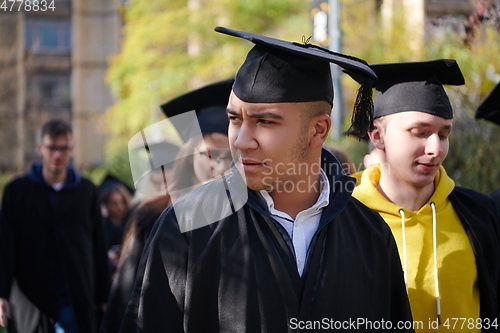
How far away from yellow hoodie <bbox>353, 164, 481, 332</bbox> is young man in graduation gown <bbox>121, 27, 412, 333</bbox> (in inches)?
20.7

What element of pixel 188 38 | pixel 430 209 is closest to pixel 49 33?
→ pixel 188 38

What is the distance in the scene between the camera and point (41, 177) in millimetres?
6055

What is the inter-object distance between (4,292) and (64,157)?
1264mm

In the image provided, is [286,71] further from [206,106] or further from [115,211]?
[115,211]

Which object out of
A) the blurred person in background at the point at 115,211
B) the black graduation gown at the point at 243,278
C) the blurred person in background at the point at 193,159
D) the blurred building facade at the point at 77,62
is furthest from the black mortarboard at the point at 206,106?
the blurred building facade at the point at 77,62

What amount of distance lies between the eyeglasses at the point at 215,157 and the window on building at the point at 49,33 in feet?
150

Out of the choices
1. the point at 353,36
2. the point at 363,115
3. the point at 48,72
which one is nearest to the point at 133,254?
the point at 363,115

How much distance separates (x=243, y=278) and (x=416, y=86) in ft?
4.97

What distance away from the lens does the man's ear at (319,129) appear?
2604mm

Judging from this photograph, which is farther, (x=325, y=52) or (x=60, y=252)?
(x=60, y=252)

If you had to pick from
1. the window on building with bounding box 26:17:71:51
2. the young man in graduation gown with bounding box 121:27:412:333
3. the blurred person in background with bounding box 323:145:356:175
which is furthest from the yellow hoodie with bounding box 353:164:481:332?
the window on building with bounding box 26:17:71:51

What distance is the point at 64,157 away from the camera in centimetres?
601

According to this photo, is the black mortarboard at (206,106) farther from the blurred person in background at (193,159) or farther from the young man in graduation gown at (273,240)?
the young man in graduation gown at (273,240)

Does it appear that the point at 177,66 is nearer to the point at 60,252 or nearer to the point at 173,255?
the point at 60,252
